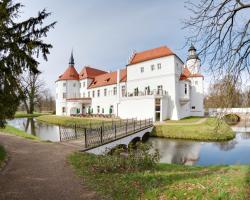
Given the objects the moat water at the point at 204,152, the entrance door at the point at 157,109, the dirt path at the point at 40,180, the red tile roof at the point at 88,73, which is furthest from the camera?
the red tile roof at the point at 88,73

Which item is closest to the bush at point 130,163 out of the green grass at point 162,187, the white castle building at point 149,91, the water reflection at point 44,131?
the green grass at point 162,187

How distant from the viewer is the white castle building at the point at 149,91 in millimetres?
28375

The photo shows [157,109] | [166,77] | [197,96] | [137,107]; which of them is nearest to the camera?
[157,109]

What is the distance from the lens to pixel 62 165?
7523 millimetres

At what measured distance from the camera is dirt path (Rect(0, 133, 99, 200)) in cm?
485

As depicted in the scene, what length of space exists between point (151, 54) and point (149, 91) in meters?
6.36

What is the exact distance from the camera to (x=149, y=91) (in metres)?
30.6

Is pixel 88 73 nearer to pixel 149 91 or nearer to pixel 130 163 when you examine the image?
pixel 149 91

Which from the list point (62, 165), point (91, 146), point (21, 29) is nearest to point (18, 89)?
point (21, 29)

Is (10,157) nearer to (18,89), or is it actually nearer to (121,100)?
(18,89)

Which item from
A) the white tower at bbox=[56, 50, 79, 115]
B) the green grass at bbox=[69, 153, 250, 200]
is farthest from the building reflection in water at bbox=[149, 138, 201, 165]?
the white tower at bbox=[56, 50, 79, 115]

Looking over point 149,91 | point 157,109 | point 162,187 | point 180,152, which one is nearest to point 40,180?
point 162,187

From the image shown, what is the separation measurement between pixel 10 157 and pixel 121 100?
2379cm

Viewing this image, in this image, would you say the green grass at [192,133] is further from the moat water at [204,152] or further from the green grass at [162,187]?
the green grass at [162,187]
